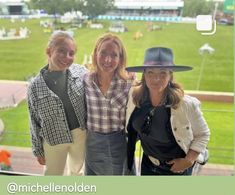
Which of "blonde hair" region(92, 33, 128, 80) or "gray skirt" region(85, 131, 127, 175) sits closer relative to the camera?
"blonde hair" region(92, 33, 128, 80)

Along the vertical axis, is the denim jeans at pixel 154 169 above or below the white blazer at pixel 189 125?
below

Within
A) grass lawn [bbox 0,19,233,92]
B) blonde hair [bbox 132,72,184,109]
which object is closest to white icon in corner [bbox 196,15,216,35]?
grass lawn [bbox 0,19,233,92]

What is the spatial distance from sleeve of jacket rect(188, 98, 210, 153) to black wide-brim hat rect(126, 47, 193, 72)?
0.61 ft

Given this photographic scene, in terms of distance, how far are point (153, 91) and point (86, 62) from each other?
0.52 meters

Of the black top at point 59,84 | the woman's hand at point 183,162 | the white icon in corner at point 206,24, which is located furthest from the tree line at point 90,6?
the woman's hand at point 183,162

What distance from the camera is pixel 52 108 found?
1.46 meters

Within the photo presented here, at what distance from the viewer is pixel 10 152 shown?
2.20 m

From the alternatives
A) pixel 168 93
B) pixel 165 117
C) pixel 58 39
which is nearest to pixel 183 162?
pixel 165 117

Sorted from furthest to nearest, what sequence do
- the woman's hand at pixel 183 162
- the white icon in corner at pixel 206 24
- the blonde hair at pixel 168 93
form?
the white icon in corner at pixel 206 24 < the woman's hand at pixel 183 162 < the blonde hair at pixel 168 93

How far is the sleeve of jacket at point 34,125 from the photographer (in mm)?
1464

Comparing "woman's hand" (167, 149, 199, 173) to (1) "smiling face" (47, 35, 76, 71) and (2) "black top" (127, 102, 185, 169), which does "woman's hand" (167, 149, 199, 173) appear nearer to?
(2) "black top" (127, 102, 185, 169)

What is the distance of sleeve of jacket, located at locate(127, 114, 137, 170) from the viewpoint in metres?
1.48

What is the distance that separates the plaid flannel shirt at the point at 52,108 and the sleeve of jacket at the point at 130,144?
0.87 ft

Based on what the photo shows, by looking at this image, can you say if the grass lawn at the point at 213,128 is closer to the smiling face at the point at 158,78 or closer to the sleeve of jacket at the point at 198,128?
the sleeve of jacket at the point at 198,128
